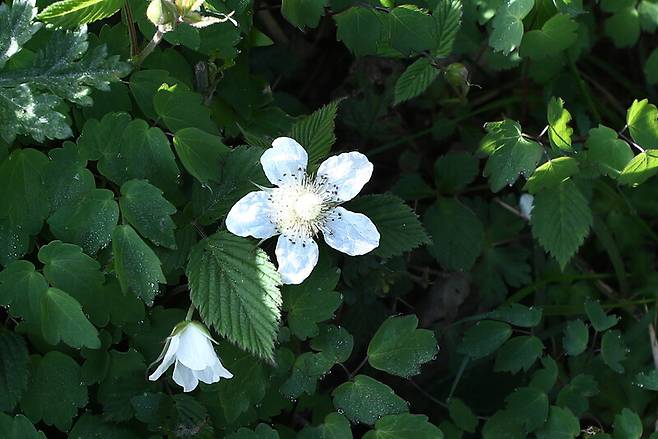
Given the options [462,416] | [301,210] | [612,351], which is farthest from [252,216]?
[612,351]

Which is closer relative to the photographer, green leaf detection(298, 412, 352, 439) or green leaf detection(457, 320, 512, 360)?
green leaf detection(298, 412, 352, 439)

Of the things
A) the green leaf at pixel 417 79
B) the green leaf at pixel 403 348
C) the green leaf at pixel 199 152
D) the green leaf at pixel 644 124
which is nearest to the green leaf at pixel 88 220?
the green leaf at pixel 199 152

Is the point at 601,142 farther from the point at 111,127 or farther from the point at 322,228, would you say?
the point at 111,127

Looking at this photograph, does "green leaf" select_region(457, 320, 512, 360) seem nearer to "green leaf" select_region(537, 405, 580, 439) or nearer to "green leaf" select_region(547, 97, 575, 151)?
"green leaf" select_region(537, 405, 580, 439)

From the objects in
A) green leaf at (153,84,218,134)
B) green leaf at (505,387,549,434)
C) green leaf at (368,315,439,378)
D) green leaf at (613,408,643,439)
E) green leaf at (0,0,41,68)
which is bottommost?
green leaf at (505,387,549,434)

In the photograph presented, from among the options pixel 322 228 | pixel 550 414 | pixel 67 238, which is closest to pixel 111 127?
pixel 67 238

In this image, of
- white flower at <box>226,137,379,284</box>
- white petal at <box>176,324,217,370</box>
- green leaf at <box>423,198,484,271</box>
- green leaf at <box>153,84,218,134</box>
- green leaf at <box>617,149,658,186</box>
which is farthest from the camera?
green leaf at <box>423,198,484,271</box>

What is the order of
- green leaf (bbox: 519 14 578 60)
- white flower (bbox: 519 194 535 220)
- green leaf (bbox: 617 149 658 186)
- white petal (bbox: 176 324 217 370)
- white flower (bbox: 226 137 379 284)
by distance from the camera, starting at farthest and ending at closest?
white flower (bbox: 519 194 535 220), green leaf (bbox: 519 14 578 60), green leaf (bbox: 617 149 658 186), white flower (bbox: 226 137 379 284), white petal (bbox: 176 324 217 370)

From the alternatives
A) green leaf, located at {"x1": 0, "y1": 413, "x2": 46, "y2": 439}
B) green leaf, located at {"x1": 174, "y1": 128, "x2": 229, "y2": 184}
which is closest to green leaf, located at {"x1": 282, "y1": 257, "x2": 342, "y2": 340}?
green leaf, located at {"x1": 174, "y1": 128, "x2": 229, "y2": 184}
